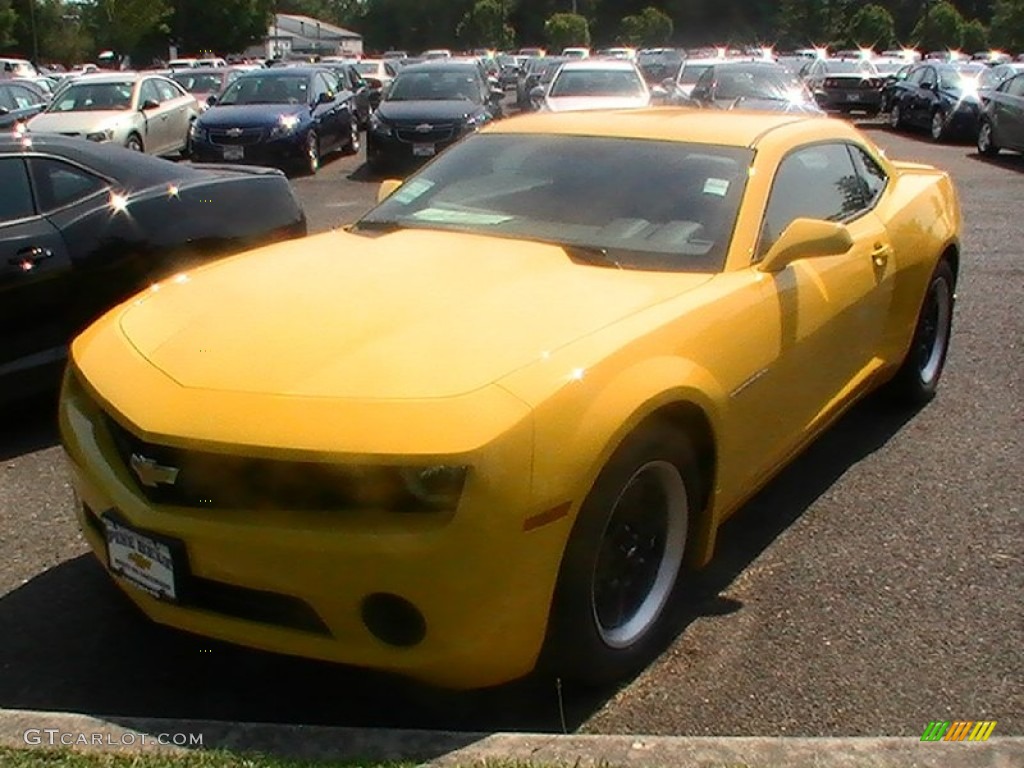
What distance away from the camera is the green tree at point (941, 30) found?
70688 mm

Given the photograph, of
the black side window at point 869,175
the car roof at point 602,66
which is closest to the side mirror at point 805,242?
the black side window at point 869,175

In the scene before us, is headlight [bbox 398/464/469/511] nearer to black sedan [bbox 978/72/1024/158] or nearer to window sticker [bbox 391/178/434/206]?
window sticker [bbox 391/178/434/206]

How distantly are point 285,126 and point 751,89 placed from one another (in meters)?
6.71

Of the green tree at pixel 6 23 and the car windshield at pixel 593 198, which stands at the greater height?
the car windshield at pixel 593 198

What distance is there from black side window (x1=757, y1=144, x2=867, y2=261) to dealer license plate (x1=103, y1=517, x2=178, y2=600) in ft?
7.40

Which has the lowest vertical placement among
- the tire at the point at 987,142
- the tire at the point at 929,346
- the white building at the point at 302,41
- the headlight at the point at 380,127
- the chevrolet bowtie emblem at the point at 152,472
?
the white building at the point at 302,41

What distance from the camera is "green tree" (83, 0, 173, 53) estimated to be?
174 feet

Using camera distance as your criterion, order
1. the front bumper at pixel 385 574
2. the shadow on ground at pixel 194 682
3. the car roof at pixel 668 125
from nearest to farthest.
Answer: the front bumper at pixel 385 574, the shadow on ground at pixel 194 682, the car roof at pixel 668 125

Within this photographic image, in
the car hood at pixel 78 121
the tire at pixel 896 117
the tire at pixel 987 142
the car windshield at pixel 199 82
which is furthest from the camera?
the car windshield at pixel 199 82

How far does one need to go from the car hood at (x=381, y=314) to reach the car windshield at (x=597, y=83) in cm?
1396

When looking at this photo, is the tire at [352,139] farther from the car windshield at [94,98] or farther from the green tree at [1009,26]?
the green tree at [1009,26]

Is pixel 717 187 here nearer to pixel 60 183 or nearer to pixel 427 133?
pixel 60 183

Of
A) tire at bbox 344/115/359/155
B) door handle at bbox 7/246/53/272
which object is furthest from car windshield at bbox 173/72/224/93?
door handle at bbox 7/246/53/272

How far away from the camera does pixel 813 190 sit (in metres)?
4.82
